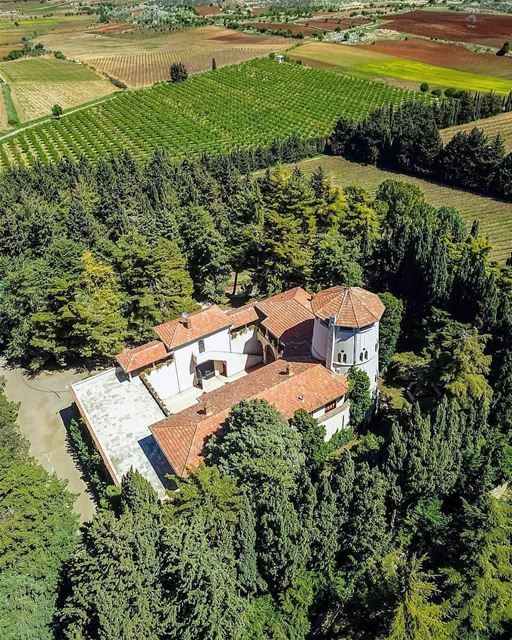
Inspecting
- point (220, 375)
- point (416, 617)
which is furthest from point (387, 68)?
point (416, 617)

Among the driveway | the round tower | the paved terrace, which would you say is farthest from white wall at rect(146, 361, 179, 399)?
the round tower

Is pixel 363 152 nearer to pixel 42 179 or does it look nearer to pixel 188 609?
Result: pixel 42 179

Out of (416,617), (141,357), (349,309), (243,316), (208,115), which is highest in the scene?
(349,309)

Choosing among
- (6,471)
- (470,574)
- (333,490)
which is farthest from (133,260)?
(470,574)

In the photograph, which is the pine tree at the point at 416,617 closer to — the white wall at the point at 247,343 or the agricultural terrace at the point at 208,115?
the white wall at the point at 247,343

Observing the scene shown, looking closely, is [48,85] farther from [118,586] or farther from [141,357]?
[118,586]

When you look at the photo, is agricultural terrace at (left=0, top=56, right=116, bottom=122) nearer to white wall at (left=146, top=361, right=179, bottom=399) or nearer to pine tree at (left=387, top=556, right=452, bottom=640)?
white wall at (left=146, top=361, right=179, bottom=399)
